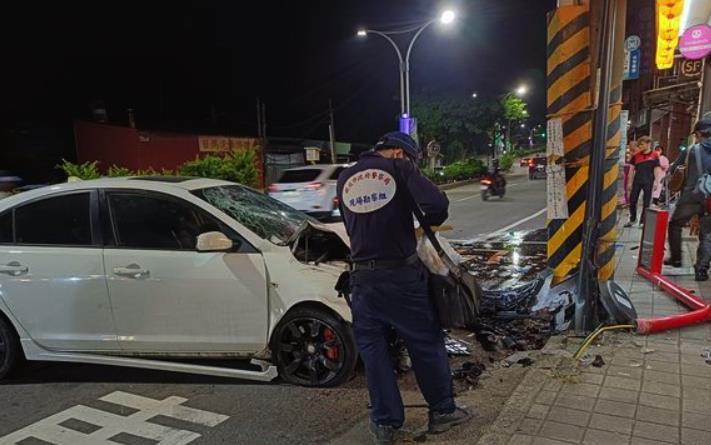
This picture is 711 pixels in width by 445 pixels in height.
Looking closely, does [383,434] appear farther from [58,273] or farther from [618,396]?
[58,273]

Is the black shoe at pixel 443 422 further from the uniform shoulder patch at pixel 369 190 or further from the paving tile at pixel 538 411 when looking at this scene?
the uniform shoulder patch at pixel 369 190

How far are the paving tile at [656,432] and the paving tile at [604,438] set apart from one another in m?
0.09

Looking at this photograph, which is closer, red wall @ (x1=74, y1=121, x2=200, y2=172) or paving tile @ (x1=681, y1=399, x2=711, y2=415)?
paving tile @ (x1=681, y1=399, x2=711, y2=415)

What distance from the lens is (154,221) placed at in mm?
4090

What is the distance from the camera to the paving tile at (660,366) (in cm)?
371

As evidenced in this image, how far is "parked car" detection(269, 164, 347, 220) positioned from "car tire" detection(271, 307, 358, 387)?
25.0 feet

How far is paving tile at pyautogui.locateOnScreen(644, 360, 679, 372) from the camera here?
3.71m

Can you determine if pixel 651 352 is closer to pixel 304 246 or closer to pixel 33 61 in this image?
pixel 304 246

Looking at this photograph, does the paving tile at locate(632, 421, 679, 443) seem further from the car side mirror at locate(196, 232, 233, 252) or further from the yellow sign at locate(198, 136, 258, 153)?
the yellow sign at locate(198, 136, 258, 153)

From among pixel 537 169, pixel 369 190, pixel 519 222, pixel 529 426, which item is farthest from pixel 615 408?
pixel 537 169

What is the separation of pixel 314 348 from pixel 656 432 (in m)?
2.16

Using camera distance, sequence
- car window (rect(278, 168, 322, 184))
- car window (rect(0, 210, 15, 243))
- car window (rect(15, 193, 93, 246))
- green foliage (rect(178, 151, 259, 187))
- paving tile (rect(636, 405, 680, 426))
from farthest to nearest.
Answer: car window (rect(278, 168, 322, 184))
green foliage (rect(178, 151, 259, 187))
car window (rect(0, 210, 15, 243))
car window (rect(15, 193, 93, 246))
paving tile (rect(636, 405, 680, 426))

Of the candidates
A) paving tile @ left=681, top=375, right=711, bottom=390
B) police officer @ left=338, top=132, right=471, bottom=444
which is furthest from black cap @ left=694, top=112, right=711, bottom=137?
police officer @ left=338, top=132, right=471, bottom=444

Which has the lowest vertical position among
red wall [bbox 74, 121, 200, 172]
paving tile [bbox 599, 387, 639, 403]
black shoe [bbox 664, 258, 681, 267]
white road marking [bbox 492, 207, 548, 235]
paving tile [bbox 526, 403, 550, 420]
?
paving tile [bbox 526, 403, 550, 420]
